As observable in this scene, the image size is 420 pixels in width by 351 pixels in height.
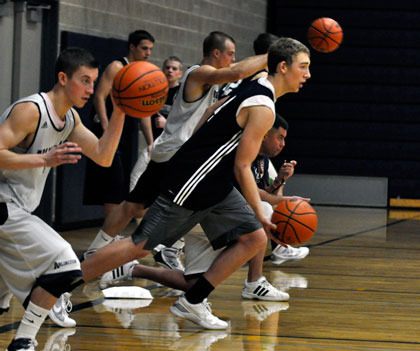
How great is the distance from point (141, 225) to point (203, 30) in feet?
24.6

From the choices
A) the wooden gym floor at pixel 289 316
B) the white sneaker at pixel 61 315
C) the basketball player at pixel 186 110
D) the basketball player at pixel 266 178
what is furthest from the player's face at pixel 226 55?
the white sneaker at pixel 61 315

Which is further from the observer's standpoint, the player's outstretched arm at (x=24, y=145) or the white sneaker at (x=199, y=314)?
the white sneaker at (x=199, y=314)

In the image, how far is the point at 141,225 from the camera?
16.7 feet

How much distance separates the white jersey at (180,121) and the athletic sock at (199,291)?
144 centimetres

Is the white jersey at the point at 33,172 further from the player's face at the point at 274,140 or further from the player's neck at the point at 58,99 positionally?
the player's face at the point at 274,140

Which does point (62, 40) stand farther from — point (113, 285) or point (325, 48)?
point (113, 285)

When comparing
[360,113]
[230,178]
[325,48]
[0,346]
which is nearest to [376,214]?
[360,113]

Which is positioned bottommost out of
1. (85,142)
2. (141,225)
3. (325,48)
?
(141,225)

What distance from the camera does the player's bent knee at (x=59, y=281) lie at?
4355mm

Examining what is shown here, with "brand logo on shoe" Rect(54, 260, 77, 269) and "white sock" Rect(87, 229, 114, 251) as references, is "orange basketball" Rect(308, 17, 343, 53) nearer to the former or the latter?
"white sock" Rect(87, 229, 114, 251)

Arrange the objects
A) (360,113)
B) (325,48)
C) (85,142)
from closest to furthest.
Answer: (85,142)
(325,48)
(360,113)

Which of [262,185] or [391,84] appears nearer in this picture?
[262,185]

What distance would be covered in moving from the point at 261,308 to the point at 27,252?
1.83 meters

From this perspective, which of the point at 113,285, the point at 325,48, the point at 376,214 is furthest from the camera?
the point at 376,214
